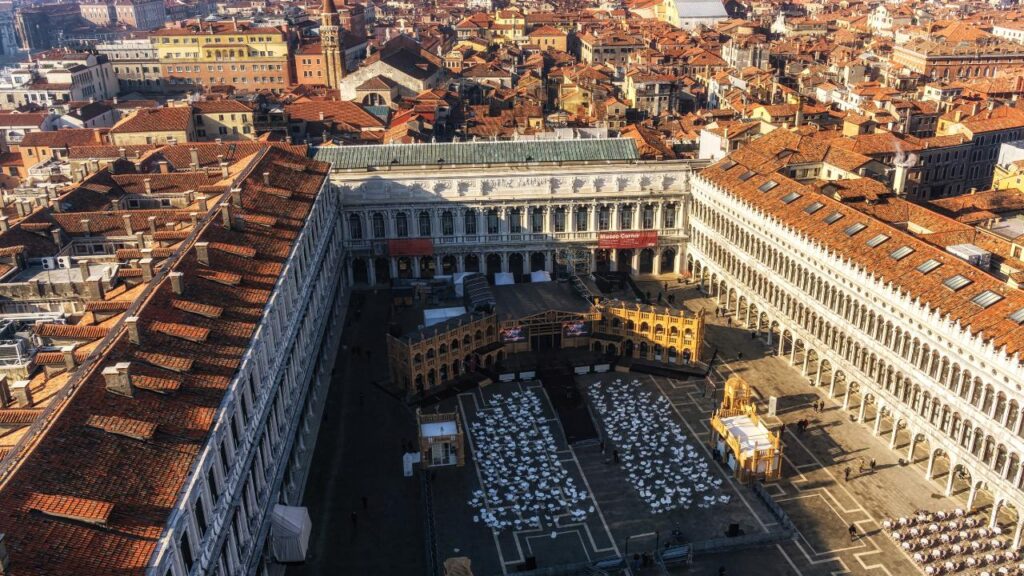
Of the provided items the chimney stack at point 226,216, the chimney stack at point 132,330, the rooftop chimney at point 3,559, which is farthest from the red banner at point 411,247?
the rooftop chimney at point 3,559

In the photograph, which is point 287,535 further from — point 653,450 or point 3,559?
point 653,450

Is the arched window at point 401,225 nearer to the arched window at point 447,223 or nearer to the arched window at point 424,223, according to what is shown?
the arched window at point 424,223

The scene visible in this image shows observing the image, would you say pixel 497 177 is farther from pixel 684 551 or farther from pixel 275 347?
pixel 684 551

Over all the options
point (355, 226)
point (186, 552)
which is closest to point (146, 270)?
point (186, 552)

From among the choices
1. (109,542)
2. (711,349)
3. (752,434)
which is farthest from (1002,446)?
(109,542)

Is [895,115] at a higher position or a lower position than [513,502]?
higher

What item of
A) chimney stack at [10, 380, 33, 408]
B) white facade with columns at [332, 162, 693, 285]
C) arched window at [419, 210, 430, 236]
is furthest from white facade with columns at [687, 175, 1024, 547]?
chimney stack at [10, 380, 33, 408]
